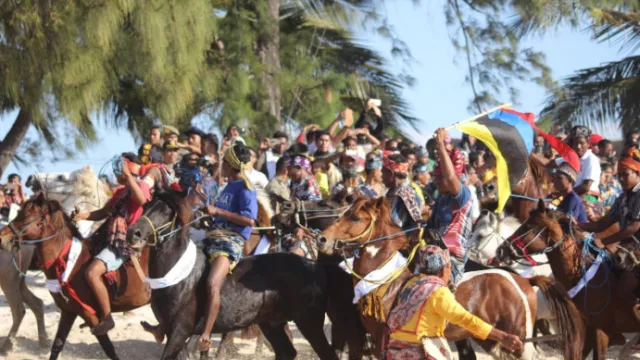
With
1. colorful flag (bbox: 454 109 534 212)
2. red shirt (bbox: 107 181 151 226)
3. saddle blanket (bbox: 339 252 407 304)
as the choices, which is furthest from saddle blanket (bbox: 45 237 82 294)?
colorful flag (bbox: 454 109 534 212)

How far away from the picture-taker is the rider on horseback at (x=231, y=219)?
378 inches

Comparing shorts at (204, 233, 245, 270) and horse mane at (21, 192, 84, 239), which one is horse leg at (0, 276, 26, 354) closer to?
horse mane at (21, 192, 84, 239)

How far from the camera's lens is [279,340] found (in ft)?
33.1

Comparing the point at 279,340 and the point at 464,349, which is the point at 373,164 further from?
the point at 464,349

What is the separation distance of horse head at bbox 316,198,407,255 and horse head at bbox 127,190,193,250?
1665mm

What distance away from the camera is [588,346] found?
1026cm

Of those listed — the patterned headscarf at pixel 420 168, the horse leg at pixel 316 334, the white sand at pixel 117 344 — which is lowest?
the white sand at pixel 117 344

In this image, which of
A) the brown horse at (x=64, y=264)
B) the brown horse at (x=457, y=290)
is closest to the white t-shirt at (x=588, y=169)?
the brown horse at (x=457, y=290)

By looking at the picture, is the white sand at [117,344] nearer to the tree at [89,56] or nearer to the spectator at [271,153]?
the spectator at [271,153]

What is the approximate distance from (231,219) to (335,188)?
2598mm

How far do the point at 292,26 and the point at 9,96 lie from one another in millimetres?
7421

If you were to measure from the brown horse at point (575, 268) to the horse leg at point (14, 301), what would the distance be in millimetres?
6282

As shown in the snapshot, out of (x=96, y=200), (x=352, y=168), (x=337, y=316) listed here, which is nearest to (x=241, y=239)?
(x=337, y=316)

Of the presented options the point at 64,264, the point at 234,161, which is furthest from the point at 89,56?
the point at 234,161
